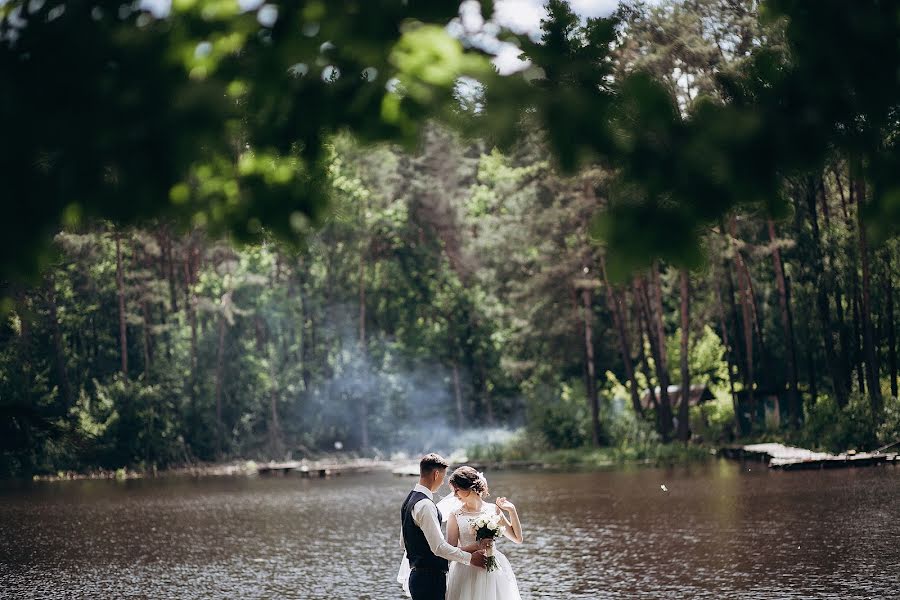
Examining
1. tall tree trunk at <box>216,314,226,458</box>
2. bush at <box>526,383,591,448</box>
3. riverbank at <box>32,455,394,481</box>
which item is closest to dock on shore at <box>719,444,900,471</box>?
bush at <box>526,383,591,448</box>

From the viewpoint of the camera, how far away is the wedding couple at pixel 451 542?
30.9 feet

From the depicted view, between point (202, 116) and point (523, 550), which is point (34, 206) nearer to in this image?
point (202, 116)

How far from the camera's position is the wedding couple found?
30.9 feet

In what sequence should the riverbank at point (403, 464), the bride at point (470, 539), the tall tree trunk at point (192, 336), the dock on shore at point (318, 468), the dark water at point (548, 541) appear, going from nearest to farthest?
the bride at point (470, 539), the dark water at point (548, 541), the riverbank at point (403, 464), the dock on shore at point (318, 468), the tall tree trunk at point (192, 336)

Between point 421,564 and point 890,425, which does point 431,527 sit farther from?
point 890,425

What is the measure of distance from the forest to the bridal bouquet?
3240 mm

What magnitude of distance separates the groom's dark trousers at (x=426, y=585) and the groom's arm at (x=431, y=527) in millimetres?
285

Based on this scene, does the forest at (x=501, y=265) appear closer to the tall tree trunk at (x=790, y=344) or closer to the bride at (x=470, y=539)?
the tall tree trunk at (x=790, y=344)

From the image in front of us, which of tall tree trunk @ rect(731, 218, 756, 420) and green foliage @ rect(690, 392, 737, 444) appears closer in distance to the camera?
tall tree trunk @ rect(731, 218, 756, 420)

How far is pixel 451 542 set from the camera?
1024 cm

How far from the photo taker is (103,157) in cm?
347

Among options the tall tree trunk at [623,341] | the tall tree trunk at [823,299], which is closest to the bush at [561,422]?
the tall tree trunk at [623,341]

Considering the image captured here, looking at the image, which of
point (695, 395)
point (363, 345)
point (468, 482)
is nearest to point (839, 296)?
point (695, 395)

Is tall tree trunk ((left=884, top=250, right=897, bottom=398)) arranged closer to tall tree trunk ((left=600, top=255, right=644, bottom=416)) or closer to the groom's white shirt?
tall tree trunk ((left=600, top=255, right=644, bottom=416))
